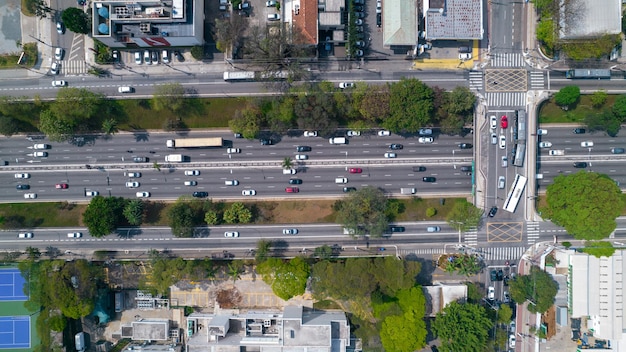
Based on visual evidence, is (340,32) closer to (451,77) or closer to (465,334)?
(451,77)

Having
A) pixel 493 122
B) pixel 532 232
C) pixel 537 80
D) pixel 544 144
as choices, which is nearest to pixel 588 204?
pixel 532 232

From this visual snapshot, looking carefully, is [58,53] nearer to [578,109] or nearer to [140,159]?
[140,159]

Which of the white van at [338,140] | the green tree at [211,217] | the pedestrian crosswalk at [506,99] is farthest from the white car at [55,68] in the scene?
the pedestrian crosswalk at [506,99]

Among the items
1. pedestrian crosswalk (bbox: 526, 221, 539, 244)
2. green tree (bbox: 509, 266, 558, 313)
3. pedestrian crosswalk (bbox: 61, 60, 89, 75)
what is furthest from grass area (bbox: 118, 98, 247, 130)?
green tree (bbox: 509, 266, 558, 313)

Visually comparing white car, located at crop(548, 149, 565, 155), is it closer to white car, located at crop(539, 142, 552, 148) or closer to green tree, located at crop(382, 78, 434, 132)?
white car, located at crop(539, 142, 552, 148)

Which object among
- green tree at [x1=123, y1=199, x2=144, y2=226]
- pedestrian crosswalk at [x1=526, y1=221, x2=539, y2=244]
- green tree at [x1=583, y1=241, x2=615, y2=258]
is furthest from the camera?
pedestrian crosswalk at [x1=526, y1=221, x2=539, y2=244]
